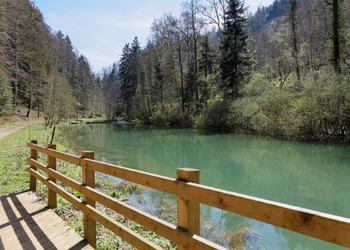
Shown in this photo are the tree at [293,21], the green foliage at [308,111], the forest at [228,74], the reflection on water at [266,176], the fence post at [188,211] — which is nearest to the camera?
the fence post at [188,211]

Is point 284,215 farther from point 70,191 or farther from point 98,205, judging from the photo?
point 70,191

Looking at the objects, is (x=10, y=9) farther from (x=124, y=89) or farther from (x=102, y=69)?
(x=102, y=69)

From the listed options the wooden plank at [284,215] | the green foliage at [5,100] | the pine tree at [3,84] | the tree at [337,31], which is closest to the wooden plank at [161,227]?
the wooden plank at [284,215]

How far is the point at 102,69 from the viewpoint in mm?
82938

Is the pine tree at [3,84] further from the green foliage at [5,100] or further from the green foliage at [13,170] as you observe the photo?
the green foliage at [13,170]

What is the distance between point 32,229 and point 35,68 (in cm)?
3789

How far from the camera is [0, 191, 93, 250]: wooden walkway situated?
2904 mm

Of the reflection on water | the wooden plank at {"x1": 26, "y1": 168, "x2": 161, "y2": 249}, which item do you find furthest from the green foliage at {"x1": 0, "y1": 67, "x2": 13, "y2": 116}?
the wooden plank at {"x1": 26, "y1": 168, "x2": 161, "y2": 249}

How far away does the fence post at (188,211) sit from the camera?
1.64 m

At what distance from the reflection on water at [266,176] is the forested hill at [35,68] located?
15.3 meters

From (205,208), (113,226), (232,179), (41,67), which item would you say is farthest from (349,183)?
(41,67)

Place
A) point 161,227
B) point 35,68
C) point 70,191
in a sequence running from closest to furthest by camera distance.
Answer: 1. point 161,227
2. point 70,191
3. point 35,68

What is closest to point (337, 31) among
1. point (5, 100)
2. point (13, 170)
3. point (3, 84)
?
point (13, 170)

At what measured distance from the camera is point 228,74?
84.1 feet
